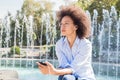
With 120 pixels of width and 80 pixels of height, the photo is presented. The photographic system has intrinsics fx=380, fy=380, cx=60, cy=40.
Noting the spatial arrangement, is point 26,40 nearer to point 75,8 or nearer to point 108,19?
point 108,19

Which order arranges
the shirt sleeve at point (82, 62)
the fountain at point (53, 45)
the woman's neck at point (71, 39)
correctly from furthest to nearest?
the fountain at point (53, 45) < the woman's neck at point (71, 39) < the shirt sleeve at point (82, 62)

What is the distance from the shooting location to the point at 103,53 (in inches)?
841

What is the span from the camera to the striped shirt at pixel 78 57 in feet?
8.04

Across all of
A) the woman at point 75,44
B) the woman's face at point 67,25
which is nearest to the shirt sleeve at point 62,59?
the woman at point 75,44

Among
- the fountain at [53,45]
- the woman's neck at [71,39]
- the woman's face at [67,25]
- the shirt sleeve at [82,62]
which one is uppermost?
the woman's face at [67,25]

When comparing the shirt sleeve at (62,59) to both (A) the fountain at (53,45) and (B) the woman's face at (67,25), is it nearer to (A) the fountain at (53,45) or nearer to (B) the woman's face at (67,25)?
(B) the woman's face at (67,25)

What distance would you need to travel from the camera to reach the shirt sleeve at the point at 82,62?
8.04 ft

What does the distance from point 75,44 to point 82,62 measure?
14cm

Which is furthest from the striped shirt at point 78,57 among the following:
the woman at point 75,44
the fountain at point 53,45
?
the fountain at point 53,45

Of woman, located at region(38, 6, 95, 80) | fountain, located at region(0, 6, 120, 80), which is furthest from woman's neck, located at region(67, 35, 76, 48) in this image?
fountain, located at region(0, 6, 120, 80)

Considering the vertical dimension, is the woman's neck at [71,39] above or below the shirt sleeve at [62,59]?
above

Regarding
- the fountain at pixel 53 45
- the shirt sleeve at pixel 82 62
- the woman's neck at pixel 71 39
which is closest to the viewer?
the shirt sleeve at pixel 82 62

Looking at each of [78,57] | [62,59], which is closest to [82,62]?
[78,57]

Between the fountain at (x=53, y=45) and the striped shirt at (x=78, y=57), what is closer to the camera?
the striped shirt at (x=78, y=57)
